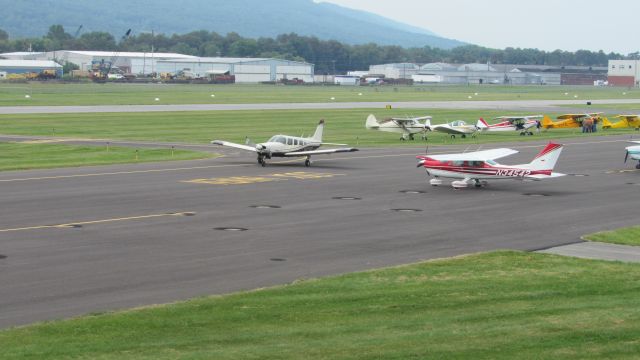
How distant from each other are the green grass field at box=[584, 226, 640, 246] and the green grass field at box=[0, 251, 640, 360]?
7134mm

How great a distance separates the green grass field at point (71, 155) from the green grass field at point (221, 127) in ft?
31.5

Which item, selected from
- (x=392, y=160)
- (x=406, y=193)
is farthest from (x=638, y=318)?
(x=392, y=160)

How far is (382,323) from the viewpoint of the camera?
23594 millimetres

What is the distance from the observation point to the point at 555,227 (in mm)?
40438

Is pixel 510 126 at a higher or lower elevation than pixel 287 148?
higher

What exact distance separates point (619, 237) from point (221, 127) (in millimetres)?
60130

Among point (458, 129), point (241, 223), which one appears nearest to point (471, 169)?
point (241, 223)

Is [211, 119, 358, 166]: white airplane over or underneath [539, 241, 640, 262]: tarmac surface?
over

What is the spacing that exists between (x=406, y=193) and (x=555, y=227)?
36.6 feet

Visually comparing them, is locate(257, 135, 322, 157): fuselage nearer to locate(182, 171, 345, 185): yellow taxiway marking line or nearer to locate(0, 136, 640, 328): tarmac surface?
locate(0, 136, 640, 328): tarmac surface

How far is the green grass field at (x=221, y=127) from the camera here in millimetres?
84188

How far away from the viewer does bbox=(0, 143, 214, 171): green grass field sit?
62.6m

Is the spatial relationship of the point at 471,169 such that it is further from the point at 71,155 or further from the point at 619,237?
the point at 71,155

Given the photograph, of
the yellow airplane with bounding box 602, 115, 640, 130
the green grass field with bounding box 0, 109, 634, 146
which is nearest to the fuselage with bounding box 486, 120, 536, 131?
the green grass field with bounding box 0, 109, 634, 146
